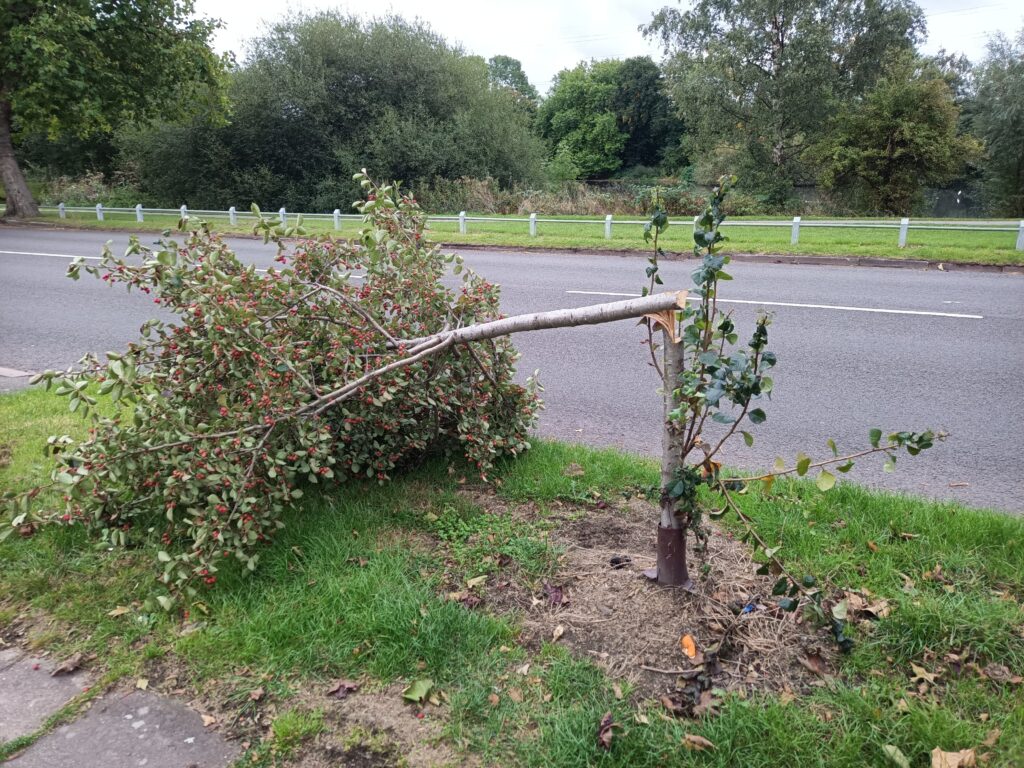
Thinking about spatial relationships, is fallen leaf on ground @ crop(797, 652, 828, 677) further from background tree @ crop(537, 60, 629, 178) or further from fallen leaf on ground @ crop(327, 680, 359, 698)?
background tree @ crop(537, 60, 629, 178)

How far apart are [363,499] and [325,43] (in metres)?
28.7

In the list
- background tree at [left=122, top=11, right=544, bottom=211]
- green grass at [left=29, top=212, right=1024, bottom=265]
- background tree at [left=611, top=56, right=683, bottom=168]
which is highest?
background tree at [left=611, top=56, right=683, bottom=168]

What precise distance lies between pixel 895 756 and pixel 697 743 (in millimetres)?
589

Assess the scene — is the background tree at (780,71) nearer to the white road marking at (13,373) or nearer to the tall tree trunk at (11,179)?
the tall tree trunk at (11,179)

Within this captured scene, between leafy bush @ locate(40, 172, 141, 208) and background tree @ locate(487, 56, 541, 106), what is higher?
background tree @ locate(487, 56, 541, 106)

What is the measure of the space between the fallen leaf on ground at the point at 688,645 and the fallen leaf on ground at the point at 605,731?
1.52ft

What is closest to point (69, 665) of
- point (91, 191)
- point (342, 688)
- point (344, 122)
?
point (342, 688)

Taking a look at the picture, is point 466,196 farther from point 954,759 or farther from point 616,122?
point 616,122

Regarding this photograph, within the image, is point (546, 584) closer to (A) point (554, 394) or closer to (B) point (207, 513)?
(B) point (207, 513)

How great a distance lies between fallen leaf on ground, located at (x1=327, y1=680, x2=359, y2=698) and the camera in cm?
266

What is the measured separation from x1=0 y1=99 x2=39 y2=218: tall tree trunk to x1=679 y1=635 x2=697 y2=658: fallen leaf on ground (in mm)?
27127

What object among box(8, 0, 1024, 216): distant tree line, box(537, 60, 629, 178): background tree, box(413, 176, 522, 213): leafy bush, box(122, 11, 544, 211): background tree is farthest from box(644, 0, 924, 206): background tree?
box(537, 60, 629, 178): background tree

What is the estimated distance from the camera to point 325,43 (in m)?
28.3

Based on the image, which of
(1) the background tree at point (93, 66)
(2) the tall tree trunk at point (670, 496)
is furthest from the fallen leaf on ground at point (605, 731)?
(1) the background tree at point (93, 66)
